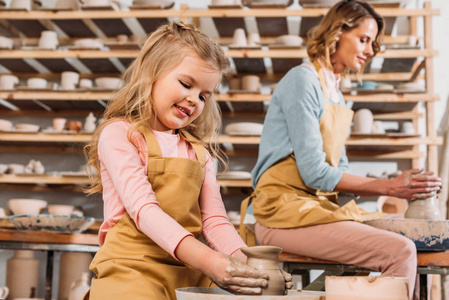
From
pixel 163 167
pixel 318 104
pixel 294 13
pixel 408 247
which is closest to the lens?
pixel 163 167

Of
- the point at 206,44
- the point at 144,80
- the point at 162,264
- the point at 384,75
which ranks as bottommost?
the point at 162,264

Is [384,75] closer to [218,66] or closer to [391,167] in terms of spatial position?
[391,167]

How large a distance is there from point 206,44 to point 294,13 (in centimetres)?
305

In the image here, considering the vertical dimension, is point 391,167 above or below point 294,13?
below

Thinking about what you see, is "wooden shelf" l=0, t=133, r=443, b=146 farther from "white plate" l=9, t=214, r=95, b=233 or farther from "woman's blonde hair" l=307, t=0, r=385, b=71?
"woman's blonde hair" l=307, t=0, r=385, b=71

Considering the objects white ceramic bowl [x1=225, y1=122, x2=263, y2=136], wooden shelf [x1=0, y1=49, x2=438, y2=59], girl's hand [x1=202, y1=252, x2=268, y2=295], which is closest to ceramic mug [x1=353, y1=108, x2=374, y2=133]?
wooden shelf [x1=0, y1=49, x2=438, y2=59]

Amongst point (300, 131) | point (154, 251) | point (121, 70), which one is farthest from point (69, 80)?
point (154, 251)

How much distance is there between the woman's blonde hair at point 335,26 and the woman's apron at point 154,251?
4.04 ft

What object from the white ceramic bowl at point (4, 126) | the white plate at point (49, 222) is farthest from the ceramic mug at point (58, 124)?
the white plate at point (49, 222)

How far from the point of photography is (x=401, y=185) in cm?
221

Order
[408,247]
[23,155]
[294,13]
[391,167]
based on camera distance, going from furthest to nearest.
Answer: [23,155] → [391,167] → [294,13] → [408,247]

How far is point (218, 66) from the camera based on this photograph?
150 centimetres

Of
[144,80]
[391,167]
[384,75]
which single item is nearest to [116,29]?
[384,75]

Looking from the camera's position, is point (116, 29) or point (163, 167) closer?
point (163, 167)
